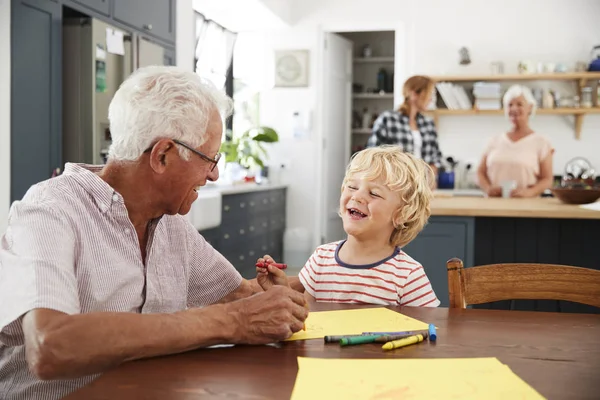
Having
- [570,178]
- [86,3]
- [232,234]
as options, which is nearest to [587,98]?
[570,178]

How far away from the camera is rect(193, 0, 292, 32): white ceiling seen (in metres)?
6.42

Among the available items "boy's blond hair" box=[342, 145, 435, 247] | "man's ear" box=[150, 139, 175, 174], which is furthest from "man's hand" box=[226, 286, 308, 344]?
"boy's blond hair" box=[342, 145, 435, 247]

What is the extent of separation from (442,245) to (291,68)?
4.35m

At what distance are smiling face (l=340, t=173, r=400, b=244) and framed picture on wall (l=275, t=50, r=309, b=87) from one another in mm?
5706

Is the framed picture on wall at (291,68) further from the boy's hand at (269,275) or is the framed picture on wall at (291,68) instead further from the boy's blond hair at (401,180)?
the boy's hand at (269,275)

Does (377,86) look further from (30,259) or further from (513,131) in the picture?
(30,259)

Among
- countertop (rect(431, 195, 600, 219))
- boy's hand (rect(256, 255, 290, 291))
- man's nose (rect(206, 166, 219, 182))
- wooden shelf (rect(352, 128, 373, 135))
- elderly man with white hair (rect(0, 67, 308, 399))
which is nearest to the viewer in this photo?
elderly man with white hair (rect(0, 67, 308, 399))

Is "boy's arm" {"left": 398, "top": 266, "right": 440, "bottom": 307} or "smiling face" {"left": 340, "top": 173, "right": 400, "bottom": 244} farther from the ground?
"smiling face" {"left": 340, "top": 173, "right": 400, "bottom": 244}

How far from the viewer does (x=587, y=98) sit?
6.48 meters

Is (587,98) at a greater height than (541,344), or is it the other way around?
(587,98)

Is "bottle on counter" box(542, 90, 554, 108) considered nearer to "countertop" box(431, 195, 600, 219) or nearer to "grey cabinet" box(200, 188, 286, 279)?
"grey cabinet" box(200, 188, 286, 279)

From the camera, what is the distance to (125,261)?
53.3 inches

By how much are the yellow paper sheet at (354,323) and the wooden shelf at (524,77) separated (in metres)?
5.56

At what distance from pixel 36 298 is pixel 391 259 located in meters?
0.95
